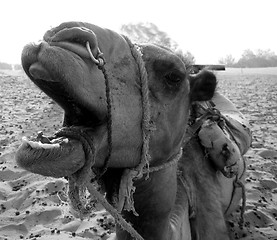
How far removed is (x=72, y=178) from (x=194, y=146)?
5.18ft

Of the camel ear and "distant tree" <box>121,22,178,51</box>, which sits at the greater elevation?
"distant tree" <box>121,22,178,51</box>

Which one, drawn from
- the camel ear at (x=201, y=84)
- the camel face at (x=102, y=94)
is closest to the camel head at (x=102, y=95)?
the camel face at (x=102, y=94)

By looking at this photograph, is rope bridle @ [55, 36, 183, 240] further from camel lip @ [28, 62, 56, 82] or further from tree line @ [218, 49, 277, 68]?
tree line @ [218, 49, 277, 68]

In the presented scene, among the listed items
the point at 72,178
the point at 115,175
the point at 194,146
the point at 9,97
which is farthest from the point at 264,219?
the point at 9,97

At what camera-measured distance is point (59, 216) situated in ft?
11.6

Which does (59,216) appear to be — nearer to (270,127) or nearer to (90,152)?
(90,152)

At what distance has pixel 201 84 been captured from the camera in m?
1.92

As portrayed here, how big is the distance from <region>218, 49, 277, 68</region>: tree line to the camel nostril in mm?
43700

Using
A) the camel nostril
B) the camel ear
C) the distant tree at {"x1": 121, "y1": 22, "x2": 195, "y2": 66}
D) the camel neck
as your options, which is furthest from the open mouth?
the distant tree at {"x1": 121, "y1": 22, "x2": 195, "y2": 66}

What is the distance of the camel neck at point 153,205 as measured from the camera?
1.79m

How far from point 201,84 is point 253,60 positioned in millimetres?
44386

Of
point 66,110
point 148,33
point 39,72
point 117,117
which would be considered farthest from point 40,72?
point 148,33

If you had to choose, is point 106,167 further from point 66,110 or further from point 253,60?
point 253,60

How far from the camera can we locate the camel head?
121 centimetres
